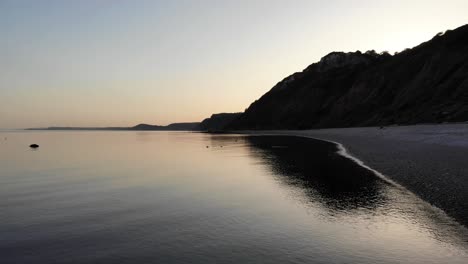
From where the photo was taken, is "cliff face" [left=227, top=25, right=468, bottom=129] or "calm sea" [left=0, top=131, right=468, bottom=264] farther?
"cliff face" [left=227, top=25, right=468, bottom=129]

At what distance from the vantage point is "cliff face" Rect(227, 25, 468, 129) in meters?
85.5

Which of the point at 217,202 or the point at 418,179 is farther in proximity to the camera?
the point at 418,179

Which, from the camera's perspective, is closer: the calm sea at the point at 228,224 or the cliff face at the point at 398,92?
the calm sea at the point at 228,224

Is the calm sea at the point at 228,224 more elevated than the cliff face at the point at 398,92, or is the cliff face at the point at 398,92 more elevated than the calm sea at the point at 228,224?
the cliff face at the point at 398,92

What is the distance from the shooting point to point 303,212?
1625 cm

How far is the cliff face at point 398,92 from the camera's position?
85537 mm

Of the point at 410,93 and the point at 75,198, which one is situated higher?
the point at 410,93

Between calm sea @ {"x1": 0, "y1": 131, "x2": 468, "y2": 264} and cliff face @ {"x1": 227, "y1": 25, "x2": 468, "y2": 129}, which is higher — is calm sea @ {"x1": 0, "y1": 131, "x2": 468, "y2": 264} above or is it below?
below

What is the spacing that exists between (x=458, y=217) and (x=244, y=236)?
8524 millimetres

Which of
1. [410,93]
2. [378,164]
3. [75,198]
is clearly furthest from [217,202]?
[410,93]

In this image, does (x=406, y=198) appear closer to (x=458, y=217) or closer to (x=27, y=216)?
(x=458, y=217)

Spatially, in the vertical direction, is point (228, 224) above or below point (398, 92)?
below

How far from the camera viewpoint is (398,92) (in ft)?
398

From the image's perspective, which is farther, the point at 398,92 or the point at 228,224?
the point at 398,92
